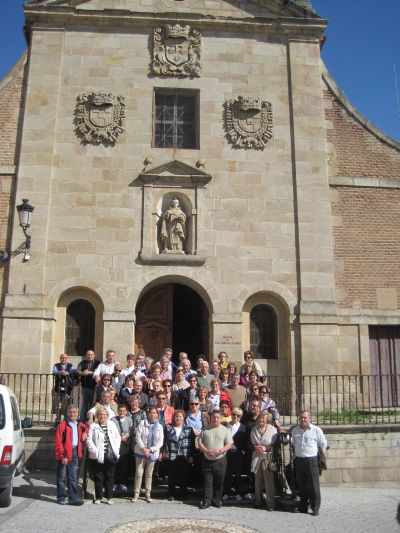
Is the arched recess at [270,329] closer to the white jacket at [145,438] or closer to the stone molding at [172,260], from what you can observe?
the stone molding at [172,260]

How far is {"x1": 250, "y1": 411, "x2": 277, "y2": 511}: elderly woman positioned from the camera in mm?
8852

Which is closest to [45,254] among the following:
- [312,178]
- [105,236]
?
[105,236]

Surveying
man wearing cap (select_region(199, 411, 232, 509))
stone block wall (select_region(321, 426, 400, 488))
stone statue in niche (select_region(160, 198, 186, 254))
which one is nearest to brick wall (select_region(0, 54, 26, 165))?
stone statue in niche (select_region(160, 198, 186, 254))

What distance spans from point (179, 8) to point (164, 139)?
11.7 feet

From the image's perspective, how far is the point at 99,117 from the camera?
14.5 metres

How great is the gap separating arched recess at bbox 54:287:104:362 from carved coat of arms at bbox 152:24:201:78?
19.7 feet

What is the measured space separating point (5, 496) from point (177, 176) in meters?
8.38

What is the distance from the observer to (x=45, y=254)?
13656 millimetres

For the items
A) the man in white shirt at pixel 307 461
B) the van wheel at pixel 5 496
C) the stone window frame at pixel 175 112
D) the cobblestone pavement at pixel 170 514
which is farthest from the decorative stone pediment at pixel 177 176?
the van wheel at pixel 5 496

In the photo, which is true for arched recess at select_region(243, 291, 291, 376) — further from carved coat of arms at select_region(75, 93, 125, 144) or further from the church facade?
carved coat of arms at select_region(75, 93, 125, 144)

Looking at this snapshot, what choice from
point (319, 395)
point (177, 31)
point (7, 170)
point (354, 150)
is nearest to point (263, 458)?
point (319, 395)

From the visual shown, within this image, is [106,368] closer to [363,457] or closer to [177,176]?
[363,457]

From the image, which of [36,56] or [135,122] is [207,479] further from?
[36,56]

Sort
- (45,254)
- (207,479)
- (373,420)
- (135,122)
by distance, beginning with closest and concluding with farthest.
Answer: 1. (207,479)
2. (373,420)
3. (45,254)
4. (135,122)
